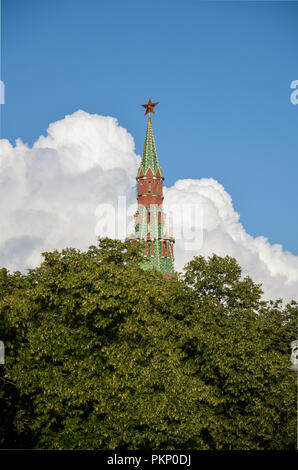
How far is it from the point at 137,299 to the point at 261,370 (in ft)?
29.7

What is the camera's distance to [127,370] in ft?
70.0

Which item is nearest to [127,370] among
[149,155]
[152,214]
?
[152,214]

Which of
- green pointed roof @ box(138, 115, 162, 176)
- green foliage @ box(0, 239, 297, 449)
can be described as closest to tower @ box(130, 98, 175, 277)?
green pointed roof @ box(138, 115, 162, 176)

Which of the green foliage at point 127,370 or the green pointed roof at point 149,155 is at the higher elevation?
the green pointed roof at point 149,155

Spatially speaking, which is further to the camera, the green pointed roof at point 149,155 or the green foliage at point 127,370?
the green pointed roof at point 149,155

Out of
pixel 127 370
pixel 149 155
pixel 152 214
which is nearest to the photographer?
pixel 127 370

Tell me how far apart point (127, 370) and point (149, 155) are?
201ft

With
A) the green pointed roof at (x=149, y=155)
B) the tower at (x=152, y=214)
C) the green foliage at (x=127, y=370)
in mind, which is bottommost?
the green foliage at (x=127, y=370)

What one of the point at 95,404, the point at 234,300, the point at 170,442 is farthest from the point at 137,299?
the point at 234,300

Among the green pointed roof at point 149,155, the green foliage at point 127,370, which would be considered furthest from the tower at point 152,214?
the green foliage at point 127,370

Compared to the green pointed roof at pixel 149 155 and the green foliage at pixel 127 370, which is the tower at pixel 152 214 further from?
the green foliage at pixel 127 370

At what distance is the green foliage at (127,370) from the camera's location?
817 inches

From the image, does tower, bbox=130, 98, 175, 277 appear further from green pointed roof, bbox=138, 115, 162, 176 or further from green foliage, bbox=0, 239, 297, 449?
green foliage, bbox=0, 239, 297, 449

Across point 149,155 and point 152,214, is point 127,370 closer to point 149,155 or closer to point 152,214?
point 152,214
